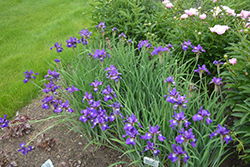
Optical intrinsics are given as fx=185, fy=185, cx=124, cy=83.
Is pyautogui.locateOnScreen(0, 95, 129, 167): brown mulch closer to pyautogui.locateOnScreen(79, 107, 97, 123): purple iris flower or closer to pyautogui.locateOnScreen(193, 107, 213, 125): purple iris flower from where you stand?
pyautogui.locateOnScreen(79, 107, 97, 123): purple iris flower

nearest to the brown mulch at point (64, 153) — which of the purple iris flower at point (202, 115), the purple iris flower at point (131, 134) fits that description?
the purple iris flower at point (131, 134)

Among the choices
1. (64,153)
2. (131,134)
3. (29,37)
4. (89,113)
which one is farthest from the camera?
(29,37)

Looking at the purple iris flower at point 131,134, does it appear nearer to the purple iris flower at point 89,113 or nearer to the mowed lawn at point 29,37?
the purple iris flower at point 89,113

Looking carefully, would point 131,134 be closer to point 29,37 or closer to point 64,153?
point 64,153

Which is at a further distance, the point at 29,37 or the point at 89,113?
the point at 29,37

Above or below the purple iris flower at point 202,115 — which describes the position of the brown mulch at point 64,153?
below

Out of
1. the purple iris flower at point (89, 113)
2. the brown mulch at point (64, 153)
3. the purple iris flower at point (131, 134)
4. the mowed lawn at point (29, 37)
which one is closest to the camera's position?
the purple iris flower at point (131, 134)

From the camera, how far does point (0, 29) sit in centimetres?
523

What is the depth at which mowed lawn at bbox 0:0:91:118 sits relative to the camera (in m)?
3.11

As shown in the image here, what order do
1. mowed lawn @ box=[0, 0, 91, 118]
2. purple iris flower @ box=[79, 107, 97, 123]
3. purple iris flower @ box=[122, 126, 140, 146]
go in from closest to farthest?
1. purple iris flower @ box=[122, 126, 140, 146]
2. purple iris flower @ box=[79, 107, 97, 123]
3. mowed lawn @ box=[0, 0, 91, 118]

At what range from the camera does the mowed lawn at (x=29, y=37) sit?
3109mm

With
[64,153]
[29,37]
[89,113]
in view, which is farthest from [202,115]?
[29,37]

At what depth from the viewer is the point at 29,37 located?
16.1 feet

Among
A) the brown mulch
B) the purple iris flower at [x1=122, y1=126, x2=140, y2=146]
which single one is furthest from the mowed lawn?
the purple iris flower at [x1=122, y1=126, x2=140, y2=146]
